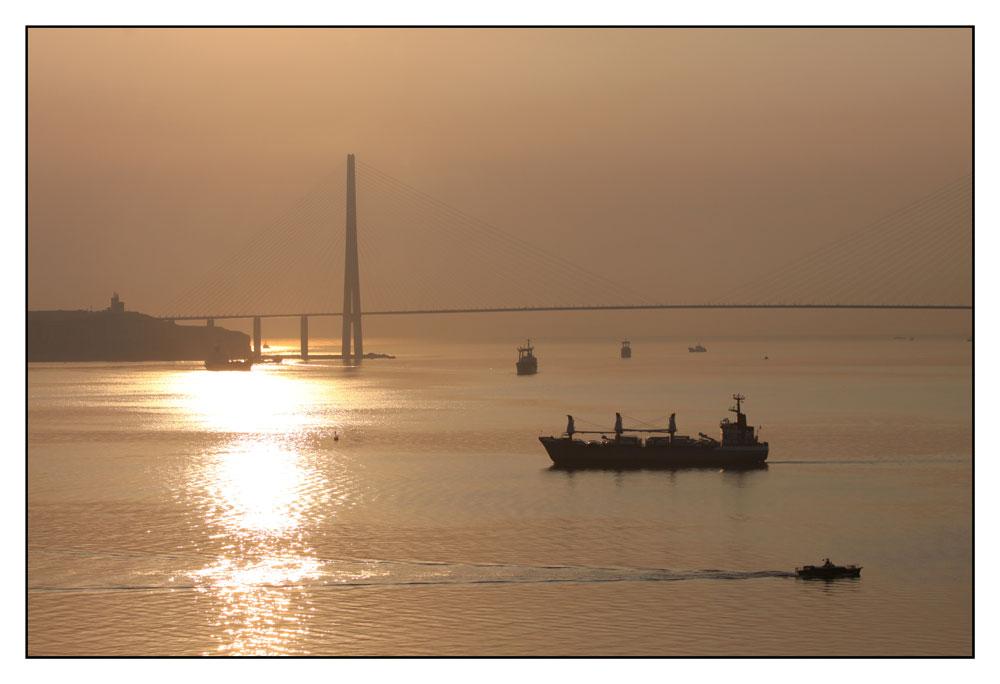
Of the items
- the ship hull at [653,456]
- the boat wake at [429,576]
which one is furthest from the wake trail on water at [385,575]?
the ship hull at [653,456]

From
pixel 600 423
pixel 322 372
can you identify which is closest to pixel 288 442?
pixel 600 423

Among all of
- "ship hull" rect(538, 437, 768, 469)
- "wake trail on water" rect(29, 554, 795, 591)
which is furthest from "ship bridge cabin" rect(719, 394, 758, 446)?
"wake trail on water" rect(29, 554, 795, 591)

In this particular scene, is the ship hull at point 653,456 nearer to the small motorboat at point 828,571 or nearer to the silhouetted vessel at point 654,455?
the silhouetted vessel at point 654,455

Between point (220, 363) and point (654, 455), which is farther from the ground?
point (654, 455)

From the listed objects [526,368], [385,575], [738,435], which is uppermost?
[738,435]

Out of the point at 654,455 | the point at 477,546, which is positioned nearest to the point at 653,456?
the point at 654,455

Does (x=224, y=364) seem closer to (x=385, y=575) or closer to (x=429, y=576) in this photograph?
(x=385, y=575)
